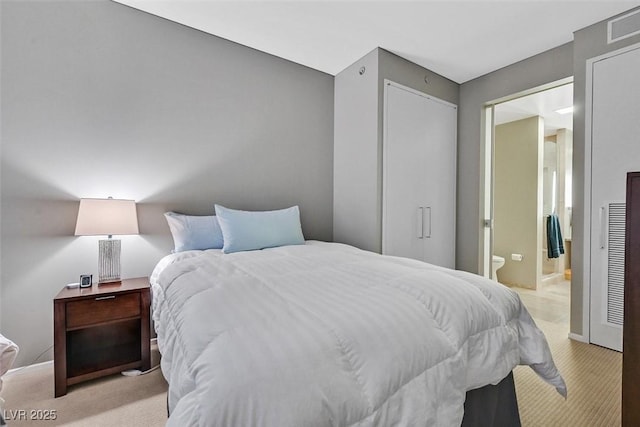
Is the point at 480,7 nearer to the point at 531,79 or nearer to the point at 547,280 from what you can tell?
the point at 531,79

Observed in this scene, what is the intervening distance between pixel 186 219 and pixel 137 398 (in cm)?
120

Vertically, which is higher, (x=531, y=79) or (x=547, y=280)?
(x=531, y=79)

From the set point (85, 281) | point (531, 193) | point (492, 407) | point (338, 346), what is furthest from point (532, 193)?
point (85, 281)

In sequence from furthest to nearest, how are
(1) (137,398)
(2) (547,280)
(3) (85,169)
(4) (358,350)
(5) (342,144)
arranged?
(2) (547,280)
(5) (342,144)
(3) (85,169)
(1) (137,398)
(4) (358,350)

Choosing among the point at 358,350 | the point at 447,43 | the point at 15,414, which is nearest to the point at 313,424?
the point at 358,350

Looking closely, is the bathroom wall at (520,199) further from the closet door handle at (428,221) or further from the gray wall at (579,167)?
the closet door handle at (428,221)

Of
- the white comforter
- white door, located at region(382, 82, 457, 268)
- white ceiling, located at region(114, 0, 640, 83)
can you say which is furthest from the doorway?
the white comforter

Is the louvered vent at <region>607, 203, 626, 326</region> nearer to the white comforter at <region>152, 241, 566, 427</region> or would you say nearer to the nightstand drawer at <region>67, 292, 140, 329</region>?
the white comforter at <region>152, 241, 566, 427</region>

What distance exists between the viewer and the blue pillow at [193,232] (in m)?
2.28

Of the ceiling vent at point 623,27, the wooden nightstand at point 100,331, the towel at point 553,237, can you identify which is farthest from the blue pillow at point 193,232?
the towel at point 553,237

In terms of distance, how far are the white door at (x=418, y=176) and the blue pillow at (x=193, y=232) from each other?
1.57m

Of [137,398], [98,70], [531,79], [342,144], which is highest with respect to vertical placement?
[531,79]

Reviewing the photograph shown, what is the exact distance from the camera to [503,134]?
474cm

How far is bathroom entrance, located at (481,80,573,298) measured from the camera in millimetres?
4246
